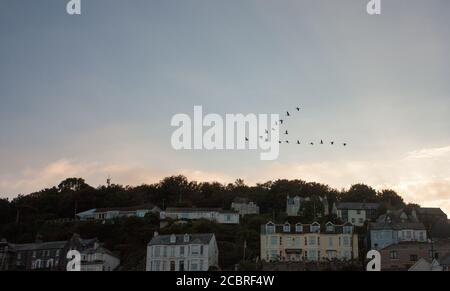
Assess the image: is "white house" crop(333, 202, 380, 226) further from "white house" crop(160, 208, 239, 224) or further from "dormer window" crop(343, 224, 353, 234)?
"white house" crop(160, 208, 239, 224)

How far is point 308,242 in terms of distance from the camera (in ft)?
160

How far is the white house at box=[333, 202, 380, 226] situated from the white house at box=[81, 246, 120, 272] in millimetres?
26355

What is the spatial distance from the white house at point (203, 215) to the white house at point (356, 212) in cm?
1213

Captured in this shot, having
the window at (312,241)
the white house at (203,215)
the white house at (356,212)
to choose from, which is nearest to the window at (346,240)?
the window at (312,241)

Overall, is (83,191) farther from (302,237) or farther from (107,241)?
(302,237)

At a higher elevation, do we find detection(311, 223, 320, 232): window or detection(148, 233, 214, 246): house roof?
detection(311, 223, 320, 232): window

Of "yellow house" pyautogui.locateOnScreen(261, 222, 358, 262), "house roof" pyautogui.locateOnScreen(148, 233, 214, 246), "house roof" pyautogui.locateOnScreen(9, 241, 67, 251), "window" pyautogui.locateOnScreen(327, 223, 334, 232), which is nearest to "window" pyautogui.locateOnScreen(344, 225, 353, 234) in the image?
"yellow house" pyautogui.locateOnScreen(261, 222, 358, 262)

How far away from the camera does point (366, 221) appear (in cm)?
5897

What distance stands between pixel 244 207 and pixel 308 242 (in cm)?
1800

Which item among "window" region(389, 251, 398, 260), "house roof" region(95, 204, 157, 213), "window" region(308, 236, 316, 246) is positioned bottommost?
"window" region(389, 251, 398, 260)

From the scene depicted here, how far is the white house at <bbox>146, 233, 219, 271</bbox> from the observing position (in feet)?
152

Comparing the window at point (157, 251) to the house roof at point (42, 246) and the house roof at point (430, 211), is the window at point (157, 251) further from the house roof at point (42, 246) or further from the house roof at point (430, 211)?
the house roof at point (430, 211)

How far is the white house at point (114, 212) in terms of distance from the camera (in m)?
64.0

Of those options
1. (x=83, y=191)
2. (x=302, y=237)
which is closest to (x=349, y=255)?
(x=302, y=237)
